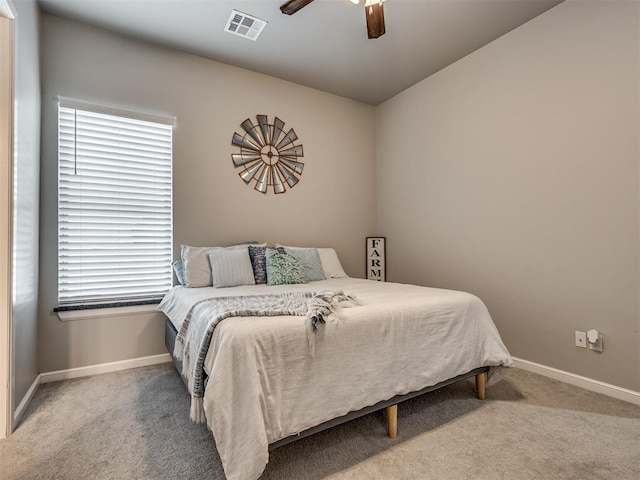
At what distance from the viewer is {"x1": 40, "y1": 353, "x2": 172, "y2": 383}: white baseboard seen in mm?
2426

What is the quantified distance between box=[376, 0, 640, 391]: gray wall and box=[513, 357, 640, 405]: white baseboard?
0.14 feet

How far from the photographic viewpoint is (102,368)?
2578 mm

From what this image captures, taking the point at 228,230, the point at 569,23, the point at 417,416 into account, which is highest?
the point at 569,23

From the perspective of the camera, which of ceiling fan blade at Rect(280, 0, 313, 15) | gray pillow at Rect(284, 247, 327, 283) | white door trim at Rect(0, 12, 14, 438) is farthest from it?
gray pillow at Rect(284, 247, 327, 283)

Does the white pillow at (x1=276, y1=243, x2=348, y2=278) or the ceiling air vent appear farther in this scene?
the white pillow at (x1=276, y1=243, x2=348, y2=278)

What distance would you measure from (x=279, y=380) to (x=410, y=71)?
129 inches

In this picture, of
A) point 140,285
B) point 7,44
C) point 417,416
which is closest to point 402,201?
point 417,416

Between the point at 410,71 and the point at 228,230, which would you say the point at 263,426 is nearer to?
the point at 228,230

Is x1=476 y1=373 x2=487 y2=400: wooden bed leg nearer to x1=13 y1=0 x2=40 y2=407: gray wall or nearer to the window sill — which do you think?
the window sill

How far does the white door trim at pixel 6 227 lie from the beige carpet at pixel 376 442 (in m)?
0.22

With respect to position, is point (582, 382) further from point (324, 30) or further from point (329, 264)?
point (324, 30)

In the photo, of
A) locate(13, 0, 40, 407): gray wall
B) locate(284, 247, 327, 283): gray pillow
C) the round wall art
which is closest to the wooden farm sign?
locate(284, 247, 327, 283): gray pillow

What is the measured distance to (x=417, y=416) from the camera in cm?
190

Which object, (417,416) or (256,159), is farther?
(256,159)
